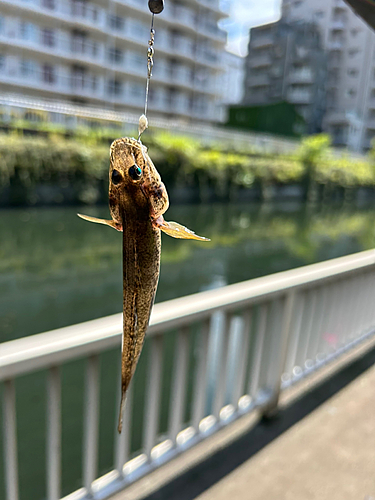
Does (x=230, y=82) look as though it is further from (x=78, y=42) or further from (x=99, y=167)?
(x=99, y=167)

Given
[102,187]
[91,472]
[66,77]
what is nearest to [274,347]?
[91,472]

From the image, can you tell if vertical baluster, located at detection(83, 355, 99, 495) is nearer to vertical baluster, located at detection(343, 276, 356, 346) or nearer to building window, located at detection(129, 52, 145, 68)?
vertical baluster, located at detection(343, 276, 356, 346)

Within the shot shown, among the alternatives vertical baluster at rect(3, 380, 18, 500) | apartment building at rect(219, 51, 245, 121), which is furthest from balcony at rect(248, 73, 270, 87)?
vertical baluster at rect(3, 380, 18, 500)

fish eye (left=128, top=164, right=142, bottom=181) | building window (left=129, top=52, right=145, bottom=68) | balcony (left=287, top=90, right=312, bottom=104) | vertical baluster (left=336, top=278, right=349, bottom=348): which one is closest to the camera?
fish eye (left=128, top=164, right=142, bottom=181)

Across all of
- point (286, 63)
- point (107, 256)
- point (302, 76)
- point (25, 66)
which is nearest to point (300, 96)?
point (302, 76)

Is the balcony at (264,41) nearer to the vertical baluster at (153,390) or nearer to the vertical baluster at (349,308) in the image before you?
the vertical baluster at (349,308)

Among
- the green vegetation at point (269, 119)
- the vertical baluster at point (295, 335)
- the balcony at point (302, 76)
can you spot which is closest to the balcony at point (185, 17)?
the balcony at point (302, 76)

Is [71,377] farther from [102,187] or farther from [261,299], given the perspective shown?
[102,187]
